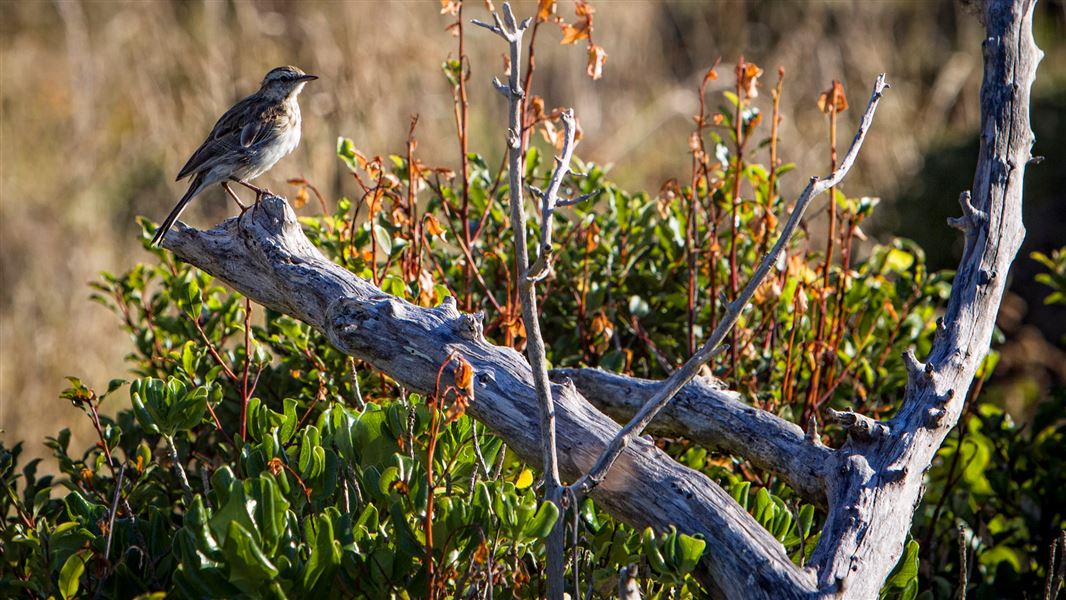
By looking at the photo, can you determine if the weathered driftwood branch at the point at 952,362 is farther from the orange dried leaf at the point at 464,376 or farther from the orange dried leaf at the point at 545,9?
the orange dried leaf at the point at 545,9

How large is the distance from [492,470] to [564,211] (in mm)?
1638

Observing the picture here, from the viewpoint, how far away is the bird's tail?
279 centimetres

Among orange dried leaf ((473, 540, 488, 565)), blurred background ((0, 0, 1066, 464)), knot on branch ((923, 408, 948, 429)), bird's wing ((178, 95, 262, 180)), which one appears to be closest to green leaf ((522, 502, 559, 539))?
orange dried leaf ((473, 540, 488, 565))

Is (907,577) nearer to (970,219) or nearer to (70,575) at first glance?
(970,219)

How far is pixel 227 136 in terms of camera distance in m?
3.90

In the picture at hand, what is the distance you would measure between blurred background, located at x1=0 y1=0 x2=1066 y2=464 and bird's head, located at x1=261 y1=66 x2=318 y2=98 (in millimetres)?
2518

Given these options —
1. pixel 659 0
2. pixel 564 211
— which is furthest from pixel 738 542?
pixel 659 0

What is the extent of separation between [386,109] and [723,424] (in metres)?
5.74

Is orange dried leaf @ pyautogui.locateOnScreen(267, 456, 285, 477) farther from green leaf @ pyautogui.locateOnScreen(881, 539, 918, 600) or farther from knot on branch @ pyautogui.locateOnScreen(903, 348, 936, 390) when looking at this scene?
knot on branch @ pyautogui.locateOnScreen(903, 348, 936, 390)

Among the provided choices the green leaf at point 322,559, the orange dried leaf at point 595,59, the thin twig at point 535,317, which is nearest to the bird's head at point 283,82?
the orange dried leaf at point 595,59

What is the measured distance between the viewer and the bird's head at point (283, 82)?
13.6 ft

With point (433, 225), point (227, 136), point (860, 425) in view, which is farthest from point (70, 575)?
point (227, 136)

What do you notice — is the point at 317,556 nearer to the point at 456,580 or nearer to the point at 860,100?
the point at 456,580

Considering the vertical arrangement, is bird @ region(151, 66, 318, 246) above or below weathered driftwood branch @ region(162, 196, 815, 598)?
above
